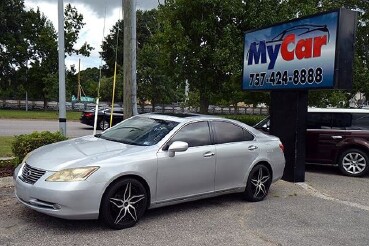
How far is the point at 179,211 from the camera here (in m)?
6.32

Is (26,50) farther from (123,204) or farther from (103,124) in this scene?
(123,204)

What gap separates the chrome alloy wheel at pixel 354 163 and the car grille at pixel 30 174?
7711 millimetres

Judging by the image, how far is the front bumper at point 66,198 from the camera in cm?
488

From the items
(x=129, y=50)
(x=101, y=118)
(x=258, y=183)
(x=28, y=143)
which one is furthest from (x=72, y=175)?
(x=101, y=118)

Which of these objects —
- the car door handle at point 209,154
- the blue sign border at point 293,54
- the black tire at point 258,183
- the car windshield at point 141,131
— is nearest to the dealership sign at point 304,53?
the blue sign border at point 293,54

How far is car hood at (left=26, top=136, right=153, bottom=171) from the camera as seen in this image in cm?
516

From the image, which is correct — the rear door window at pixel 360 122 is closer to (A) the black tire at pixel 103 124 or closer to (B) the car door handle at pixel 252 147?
(B) the car door handle at pixel 252 147

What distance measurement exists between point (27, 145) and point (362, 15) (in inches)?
900

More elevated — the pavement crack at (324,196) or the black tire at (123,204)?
the black tire at (123,204)

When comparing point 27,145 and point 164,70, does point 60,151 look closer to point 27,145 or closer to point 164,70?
point 27,145

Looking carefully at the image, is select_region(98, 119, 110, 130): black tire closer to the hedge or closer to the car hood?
the hedge

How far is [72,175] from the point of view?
5.01m

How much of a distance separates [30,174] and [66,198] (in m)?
0.73

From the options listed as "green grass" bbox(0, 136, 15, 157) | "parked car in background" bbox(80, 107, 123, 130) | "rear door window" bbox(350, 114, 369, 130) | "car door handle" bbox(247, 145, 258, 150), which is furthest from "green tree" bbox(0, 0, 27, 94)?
"car door handle" bbox(247, 145, 258, 150)
